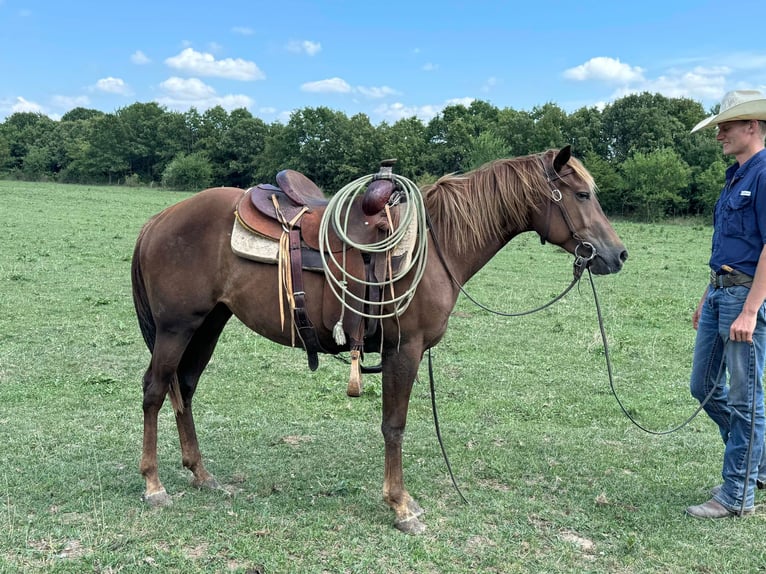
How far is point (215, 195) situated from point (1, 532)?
230cm

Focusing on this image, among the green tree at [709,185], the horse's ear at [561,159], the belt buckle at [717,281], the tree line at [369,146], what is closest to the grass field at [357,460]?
the belt buckle at [717,281]

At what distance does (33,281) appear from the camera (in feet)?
34.8

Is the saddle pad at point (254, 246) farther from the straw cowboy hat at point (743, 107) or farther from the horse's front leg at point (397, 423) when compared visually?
the straw cowboy hat at point (743, 107)

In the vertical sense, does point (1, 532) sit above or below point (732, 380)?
below

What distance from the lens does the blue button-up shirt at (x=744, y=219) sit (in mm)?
3191

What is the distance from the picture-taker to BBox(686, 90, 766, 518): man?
3.21 metres

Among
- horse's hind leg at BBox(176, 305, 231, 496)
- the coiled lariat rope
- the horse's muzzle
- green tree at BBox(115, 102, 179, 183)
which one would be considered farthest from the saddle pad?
green tree at BBox(115, 102, 179, 183)

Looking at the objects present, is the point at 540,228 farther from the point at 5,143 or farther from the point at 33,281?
the point at 5,143

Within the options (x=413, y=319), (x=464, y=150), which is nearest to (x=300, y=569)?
(x=413, y=319)

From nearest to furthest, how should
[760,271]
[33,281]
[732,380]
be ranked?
[760,271] < [732,380] < [33,281]

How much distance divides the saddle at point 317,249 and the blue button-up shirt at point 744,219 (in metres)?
2.05

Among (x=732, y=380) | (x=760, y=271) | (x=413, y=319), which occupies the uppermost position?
(x=760, y=271)

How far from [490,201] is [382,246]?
0.78 m

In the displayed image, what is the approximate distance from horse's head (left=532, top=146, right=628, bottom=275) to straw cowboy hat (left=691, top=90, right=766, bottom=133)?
0.78m
